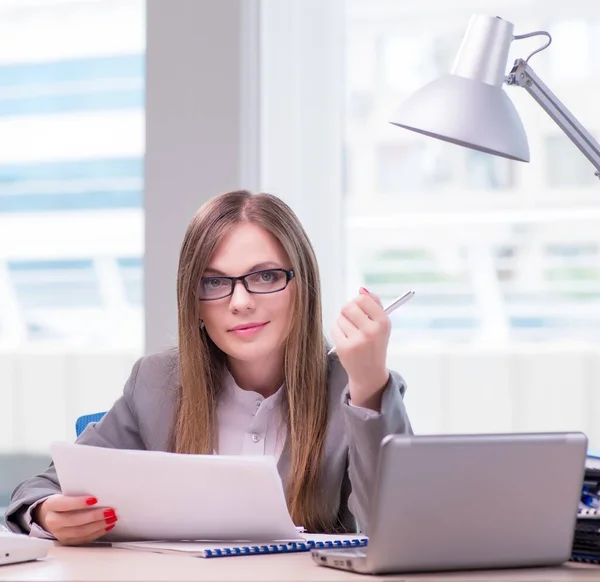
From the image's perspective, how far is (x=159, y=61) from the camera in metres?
2.87

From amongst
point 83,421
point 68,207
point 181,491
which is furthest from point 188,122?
point 181,491

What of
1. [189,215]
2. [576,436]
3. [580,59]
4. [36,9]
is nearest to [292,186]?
[189,215]

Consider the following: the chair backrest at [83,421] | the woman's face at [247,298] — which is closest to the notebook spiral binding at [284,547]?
the woman's face at [247,298]

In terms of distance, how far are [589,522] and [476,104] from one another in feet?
1.81

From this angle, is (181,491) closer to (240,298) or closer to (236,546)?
(236,546)

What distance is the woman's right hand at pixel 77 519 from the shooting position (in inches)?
48.1

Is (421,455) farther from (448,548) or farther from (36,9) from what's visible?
(36,9)

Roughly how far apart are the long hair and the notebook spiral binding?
12.3 inches

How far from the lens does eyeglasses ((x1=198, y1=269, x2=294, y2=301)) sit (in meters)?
1.56

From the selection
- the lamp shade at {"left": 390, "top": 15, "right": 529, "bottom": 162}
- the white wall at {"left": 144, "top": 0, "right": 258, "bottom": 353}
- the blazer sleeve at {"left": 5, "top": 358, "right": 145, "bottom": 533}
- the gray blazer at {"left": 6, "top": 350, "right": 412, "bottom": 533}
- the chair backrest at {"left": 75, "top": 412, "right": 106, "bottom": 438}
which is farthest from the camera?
the white wall at {"left": 144, "top": 0, "right": 258, "bottom": 353}

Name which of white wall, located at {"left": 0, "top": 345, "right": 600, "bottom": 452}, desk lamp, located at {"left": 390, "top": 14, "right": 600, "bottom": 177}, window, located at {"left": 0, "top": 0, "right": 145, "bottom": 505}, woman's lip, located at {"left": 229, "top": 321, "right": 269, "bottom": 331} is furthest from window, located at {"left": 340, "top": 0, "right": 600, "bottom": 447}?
desk lamp, located at {"left": 390, "top": 14, "right": 600, "bottom": 177}

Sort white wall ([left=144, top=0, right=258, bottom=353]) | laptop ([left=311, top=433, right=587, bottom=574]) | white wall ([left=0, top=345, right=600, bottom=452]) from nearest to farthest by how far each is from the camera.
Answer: laptop ([left=311, top=433, right=587, bottom=574]) → white wall ([left=144, top=0, right=258, bottom=353]) → white wall ([left=0, top=345, right=600, bottom=452])

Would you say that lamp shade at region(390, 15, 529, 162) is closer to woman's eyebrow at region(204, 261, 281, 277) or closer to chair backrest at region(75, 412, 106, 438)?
woman's eyebrow at region(204, 261, 281, 277)

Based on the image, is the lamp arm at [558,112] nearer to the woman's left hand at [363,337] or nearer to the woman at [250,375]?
the woman's left hand at [363,337]
